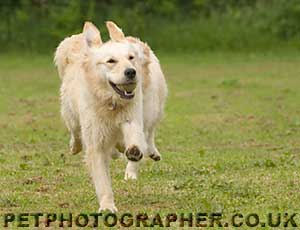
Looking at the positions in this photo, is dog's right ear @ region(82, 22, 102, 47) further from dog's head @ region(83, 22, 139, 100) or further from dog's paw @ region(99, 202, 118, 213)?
dog's paw @ region(99, 202, 118, 213)

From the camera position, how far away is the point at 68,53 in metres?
10.5

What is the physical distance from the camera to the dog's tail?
33.7ft

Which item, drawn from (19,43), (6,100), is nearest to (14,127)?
(6,100)

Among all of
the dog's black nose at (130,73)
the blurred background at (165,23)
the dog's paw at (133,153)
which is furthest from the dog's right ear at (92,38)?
the blurred background at (165,23)

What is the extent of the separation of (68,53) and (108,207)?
2.64m

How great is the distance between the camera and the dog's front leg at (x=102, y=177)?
8.40m

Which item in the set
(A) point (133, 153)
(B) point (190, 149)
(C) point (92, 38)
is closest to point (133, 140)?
(A) point (133, 153)

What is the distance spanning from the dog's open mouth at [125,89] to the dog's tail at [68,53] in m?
1.67

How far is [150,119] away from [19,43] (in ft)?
66.7

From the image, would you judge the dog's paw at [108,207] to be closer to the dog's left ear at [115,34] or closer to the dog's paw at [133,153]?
the dog's paw at [133,153]

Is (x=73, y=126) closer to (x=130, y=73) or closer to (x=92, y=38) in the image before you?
(x=92, y=38)

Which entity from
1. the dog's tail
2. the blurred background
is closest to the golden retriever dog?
the dog's tail

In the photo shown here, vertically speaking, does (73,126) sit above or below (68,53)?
below

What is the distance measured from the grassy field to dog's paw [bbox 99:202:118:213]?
0.58 feet
